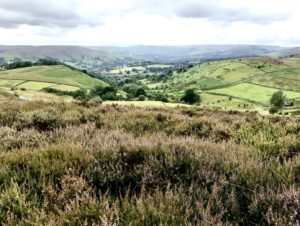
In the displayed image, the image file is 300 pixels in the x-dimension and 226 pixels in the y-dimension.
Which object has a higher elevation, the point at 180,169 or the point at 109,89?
the point at 180,169

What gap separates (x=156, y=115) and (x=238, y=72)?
16842 cm

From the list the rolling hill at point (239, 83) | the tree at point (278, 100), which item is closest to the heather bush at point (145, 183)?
the rolling hill at point (239, 83)

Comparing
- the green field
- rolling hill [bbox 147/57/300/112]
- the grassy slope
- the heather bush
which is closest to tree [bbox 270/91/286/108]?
rolling hill [bbox 147/57/300/112]

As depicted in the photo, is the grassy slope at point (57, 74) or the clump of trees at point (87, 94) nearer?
the clump of trees at point (87, 94)

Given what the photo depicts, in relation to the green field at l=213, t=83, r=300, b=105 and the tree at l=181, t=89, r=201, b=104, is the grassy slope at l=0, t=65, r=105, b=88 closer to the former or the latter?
the tree at l=181, t=89, r=201, b=104

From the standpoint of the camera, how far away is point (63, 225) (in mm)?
2857

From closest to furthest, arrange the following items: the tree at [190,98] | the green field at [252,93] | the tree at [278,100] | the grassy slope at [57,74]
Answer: the tree at [278,100], the tree at [190,98], the green field at [252,93], the grassy slope at [57,74]

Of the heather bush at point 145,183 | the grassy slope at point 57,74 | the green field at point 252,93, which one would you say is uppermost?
the heather bush at point 145,183

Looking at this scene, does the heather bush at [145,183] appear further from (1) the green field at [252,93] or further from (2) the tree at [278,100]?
(1) the green field at [252,93]

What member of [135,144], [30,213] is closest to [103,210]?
[30,213]

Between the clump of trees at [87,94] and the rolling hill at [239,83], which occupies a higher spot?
the clump of trees at [87,94]

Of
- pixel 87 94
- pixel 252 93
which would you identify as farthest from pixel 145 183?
pixel 252 93

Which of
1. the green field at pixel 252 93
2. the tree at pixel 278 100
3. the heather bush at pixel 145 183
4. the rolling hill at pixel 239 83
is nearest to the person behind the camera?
the heather bush at pixel 145 183

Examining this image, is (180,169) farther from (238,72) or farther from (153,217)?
(238,72)
